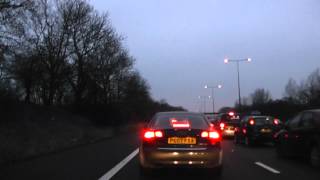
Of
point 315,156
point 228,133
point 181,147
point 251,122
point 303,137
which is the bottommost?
point 315,156

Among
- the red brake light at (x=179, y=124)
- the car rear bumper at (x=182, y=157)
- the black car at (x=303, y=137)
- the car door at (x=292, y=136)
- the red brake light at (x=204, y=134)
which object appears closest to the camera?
the car rear bumper at (x=182, y=157)

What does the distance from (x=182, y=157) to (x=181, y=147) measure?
8.1 inches

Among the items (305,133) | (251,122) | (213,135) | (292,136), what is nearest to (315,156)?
(305,133)

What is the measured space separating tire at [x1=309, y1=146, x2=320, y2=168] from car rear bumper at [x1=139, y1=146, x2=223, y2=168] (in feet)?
11.7

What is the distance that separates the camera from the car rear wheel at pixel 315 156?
1507 cm

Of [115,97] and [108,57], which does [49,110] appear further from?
[115,97]

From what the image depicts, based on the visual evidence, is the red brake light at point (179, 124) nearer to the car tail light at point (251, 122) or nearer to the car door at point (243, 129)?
the car tail light at point (251, 122)

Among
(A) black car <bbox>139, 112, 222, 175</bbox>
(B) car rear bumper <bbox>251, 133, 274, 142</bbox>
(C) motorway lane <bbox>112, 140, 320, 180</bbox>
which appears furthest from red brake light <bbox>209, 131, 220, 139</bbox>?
(B) car rear bumper <bbox>251, 133, 274, 142</bbox>

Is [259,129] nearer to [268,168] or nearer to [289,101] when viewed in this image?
[268,168]

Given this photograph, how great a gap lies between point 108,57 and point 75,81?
4040 millimetres

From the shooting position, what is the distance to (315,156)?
15297 millimetres

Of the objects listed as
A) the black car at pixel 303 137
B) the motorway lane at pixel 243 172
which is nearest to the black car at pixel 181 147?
the motorway lane at pixel 243 172

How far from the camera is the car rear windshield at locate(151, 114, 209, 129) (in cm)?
1310

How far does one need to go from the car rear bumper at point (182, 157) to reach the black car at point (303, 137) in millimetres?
3699
